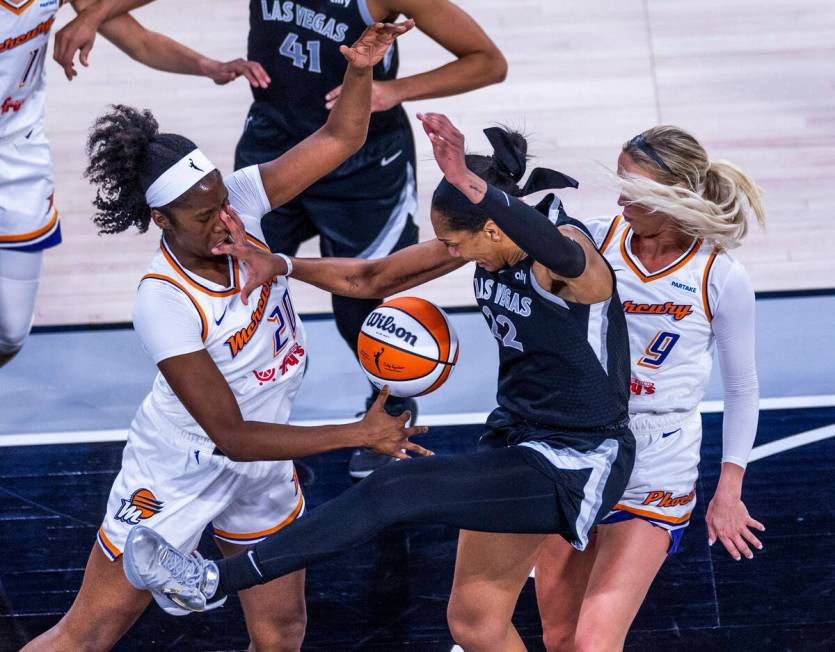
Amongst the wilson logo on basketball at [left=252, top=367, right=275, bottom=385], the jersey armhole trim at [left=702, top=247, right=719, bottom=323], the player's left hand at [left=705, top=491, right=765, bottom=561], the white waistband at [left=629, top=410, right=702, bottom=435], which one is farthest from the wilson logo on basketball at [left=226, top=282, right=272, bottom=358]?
the player's left hand at [left=705, top=491, right=765, bottom=561]

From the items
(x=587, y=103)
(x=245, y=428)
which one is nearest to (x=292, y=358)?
(x=245, y=428)

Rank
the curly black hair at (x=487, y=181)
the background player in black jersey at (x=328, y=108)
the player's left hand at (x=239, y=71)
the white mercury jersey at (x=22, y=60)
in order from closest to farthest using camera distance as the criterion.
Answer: the curly black hair at (x=487, y=181), the white mercury jersey at (x=22, y=60), the background player in black jersey at (x=328, y=108), the player's left hand at (x=239, y=71)

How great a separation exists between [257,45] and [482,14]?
3971mm

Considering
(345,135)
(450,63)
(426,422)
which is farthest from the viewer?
(426,422)

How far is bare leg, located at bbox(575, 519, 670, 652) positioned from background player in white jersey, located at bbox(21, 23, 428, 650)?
648 millimetres

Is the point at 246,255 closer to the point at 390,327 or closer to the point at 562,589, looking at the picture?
the point at 390,327

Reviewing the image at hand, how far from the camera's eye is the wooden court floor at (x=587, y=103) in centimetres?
665

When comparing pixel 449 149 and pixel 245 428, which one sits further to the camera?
pixel 245 428

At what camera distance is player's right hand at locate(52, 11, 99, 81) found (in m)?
4.70

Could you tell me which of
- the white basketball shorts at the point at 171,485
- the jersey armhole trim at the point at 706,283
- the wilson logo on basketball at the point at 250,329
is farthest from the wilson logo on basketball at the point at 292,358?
the jersey armhole trim at the point at 706,283

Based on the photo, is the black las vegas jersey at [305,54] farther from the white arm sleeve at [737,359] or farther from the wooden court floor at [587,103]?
the white arm sleeve at [737,359]

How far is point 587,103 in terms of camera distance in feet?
25.5

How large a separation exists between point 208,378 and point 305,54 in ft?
6.47

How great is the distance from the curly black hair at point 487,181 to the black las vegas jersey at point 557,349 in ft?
0.58
